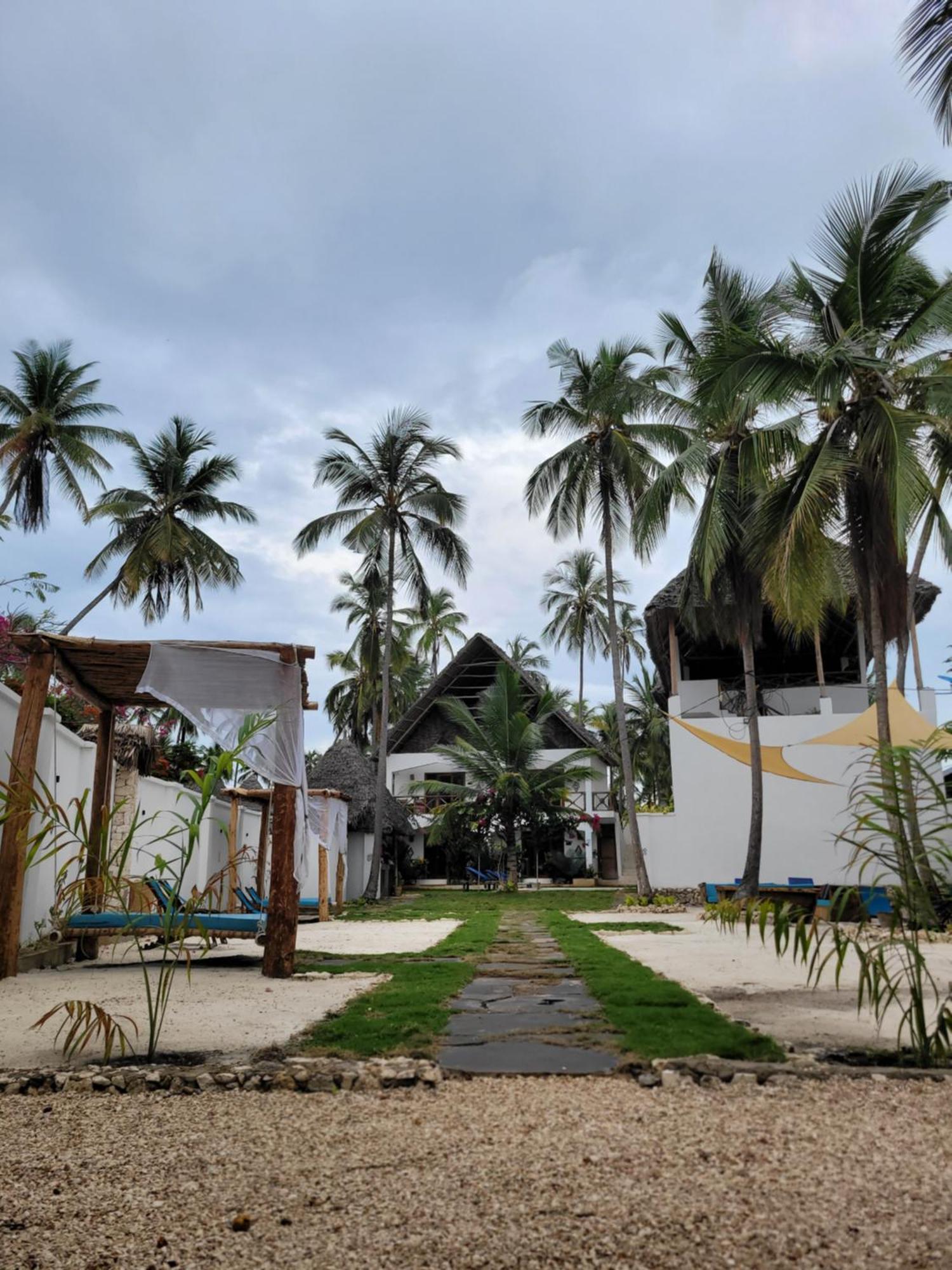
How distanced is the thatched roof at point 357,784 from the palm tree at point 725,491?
401 inches

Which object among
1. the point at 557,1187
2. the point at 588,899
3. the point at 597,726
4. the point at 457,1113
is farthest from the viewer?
the point at 597,726

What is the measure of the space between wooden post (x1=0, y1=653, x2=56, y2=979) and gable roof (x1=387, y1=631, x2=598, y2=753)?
20200mm

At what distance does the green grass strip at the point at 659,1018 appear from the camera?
3.60 meters

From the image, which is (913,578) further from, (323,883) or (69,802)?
(69,802)

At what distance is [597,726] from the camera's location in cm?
4094

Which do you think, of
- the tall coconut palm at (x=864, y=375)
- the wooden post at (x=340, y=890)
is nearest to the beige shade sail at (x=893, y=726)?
the tall coconut palm at (x=864, y=375)

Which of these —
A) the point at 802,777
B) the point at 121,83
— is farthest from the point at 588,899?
the point at 121,83

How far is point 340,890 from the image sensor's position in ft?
53.3

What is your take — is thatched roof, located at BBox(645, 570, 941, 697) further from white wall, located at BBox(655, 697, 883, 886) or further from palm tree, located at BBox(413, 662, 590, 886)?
palm tree, located at BBox(413, 662, 590, 886)

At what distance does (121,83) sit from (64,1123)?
8626mm

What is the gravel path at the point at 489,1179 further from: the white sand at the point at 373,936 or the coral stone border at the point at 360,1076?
the white sand at the point at 373,936

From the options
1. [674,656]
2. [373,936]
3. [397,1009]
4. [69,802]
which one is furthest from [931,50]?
[674,656]

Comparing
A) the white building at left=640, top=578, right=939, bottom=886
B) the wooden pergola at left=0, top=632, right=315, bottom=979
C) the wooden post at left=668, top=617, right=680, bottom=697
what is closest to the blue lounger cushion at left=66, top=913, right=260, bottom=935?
the wooden pergola at left=0, top=632, right=315, bottom=979

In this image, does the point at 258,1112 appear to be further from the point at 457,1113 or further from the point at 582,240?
the point at 582,240
